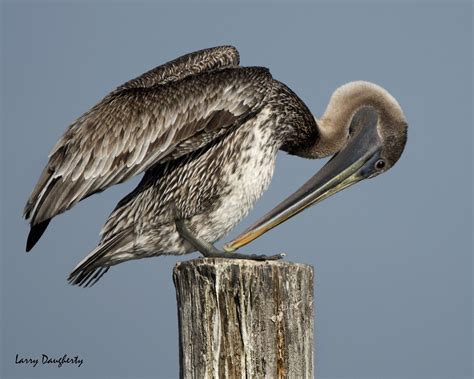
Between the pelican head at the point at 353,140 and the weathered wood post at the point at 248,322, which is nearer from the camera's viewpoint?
the weathered wood post at the point at 248,322

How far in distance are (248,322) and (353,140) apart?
313 centimetres

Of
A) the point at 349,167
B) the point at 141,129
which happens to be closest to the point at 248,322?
the point at 141,129

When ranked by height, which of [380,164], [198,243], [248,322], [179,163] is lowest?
[248,322]

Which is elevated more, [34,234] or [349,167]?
[349,167]

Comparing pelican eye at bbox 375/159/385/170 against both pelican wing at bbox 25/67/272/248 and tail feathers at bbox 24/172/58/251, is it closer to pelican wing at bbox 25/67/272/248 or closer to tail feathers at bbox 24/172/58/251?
pelican wing at bbox 25/67/272/248

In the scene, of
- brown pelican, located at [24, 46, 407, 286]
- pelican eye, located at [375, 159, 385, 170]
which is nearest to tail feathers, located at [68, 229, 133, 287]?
brown pelican, located at [24, 46, 407, 286]

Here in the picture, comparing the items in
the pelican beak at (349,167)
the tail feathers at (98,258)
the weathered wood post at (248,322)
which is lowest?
the weathered wood post at (248,322)

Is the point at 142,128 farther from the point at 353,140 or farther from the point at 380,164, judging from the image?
the point at 380,164

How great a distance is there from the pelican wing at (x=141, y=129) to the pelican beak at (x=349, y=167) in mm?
787

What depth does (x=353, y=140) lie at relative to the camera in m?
7.24

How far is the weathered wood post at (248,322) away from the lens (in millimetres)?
4414

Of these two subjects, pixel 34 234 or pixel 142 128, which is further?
pixel 142 128

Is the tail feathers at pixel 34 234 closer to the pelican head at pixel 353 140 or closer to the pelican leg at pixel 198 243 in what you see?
the pelican leg at pixel 198 243

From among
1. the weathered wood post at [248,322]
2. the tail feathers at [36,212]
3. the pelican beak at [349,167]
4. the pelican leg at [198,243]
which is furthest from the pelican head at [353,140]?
the weathered wood post at [248,322]
